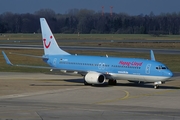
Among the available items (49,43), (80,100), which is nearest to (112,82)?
(49,43)

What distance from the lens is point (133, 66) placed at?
46.5 meters

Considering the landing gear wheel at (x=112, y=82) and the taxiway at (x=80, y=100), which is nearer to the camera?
the taxiway at (x=80, y=100)

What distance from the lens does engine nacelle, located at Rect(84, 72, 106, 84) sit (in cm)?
4669

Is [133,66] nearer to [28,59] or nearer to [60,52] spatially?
[60,52]

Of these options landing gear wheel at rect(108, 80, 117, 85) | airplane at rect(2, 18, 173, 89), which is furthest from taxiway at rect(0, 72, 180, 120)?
airplane at rect(2, 18, 173, 89)

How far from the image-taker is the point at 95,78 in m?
46.7

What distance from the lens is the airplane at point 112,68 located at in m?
45.4

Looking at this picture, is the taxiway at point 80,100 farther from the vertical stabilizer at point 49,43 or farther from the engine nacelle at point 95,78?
the vertical stabilizer at point 49,43

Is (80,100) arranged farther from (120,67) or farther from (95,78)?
(120,67)

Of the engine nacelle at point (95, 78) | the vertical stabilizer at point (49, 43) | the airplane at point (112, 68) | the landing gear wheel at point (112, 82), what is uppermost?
the vertical stabilizer at point (49, 43)

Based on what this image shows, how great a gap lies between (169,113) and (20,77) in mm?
26956

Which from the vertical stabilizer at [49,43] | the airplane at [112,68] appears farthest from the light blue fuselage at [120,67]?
the vertical stabilizer at [49,43]

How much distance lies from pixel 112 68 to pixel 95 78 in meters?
2.14

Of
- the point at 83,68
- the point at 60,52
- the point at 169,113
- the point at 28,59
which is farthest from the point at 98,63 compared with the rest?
the point at 28,59
